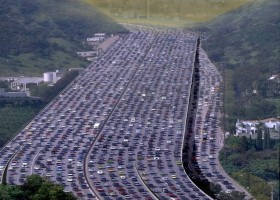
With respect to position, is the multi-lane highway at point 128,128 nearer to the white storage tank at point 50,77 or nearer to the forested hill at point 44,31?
the white storage tank at point 50,77

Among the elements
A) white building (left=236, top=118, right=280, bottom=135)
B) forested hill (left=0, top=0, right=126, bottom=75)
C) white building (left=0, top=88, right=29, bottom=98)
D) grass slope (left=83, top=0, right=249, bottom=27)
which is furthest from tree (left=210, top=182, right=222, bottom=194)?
forested hill (left=0, top=0, right=126, bottom=75)

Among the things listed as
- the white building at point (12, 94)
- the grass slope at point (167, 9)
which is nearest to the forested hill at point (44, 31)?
the grass slope at point (167, 9)

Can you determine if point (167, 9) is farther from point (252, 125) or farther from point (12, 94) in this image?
point (252, 125)

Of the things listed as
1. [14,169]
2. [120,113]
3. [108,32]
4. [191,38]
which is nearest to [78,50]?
[108,32]

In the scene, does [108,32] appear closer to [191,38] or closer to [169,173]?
[191,38]

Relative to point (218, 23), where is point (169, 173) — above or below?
below

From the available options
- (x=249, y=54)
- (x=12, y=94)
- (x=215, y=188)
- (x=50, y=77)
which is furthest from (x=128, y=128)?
(x=249, y=54)
